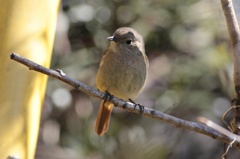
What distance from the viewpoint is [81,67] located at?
494 centimetres

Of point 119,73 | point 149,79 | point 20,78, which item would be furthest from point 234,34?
point 149,79

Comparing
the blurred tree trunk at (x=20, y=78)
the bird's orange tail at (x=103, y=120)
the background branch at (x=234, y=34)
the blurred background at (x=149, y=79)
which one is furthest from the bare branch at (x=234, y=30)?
the blurred background at (x=149, y=79)

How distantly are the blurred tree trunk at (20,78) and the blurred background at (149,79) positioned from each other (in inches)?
84.0

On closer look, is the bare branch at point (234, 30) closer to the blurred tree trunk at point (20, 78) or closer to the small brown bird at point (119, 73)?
the blurred tree trunk at point (20, 78)

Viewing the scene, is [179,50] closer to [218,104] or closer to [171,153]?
[218,104]

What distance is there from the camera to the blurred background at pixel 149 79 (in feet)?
15.8

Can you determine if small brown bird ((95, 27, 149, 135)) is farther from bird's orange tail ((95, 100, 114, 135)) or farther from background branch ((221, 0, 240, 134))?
background branch ((221, 0, 240, 134))

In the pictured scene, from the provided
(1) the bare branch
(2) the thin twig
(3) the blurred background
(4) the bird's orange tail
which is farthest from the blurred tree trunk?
(3) the blurred background

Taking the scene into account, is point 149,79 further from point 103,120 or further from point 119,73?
point 103,120

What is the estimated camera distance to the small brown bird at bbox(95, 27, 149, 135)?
3824 millimetres

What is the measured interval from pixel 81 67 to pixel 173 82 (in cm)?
72

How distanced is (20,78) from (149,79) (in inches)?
102

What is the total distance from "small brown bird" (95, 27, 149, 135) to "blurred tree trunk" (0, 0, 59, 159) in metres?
1.16

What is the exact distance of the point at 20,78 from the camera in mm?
2562
